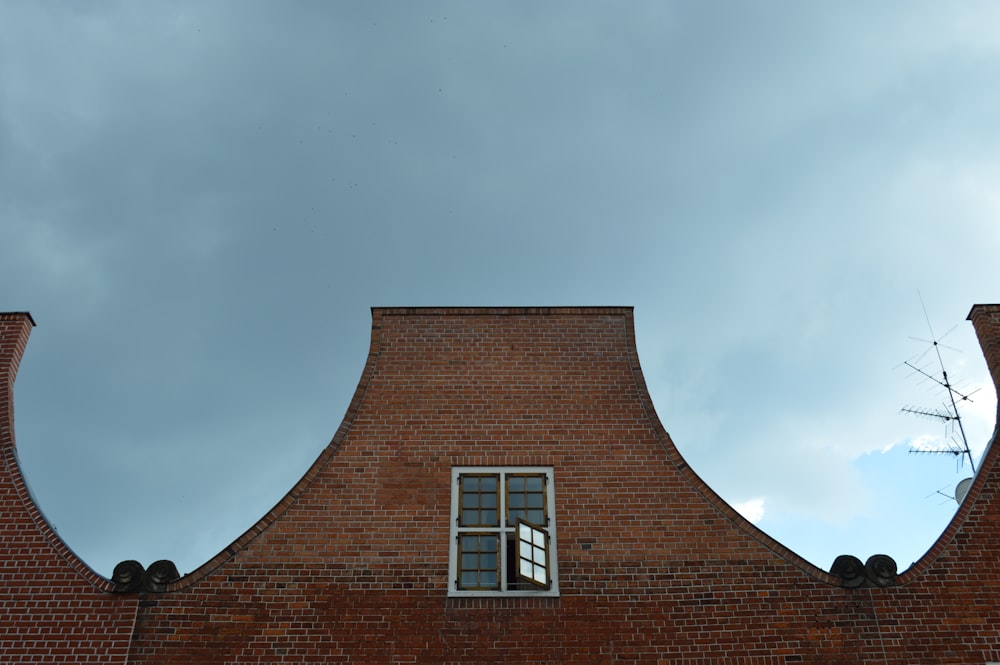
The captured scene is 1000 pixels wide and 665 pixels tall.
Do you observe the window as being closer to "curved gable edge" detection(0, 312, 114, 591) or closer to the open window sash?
the open window sash

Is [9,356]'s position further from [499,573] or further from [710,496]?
[710,496]

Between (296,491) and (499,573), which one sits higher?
(296,491)

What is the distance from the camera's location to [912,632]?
11.1 meters

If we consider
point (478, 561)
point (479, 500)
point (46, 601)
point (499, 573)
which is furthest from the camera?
point (479, 500)

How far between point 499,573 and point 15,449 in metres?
7.76

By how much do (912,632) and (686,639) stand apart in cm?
315

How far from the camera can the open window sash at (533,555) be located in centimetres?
1145

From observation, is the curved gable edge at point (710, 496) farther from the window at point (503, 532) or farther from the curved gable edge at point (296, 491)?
the curved gable edge at point (296, 491)

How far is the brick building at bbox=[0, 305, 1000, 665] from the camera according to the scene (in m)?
11.0

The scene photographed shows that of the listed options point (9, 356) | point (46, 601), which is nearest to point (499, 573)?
point (46, 601)

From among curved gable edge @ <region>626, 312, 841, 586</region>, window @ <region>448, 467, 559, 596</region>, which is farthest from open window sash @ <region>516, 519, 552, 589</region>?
curved gable edge @ <region>626, 312, 841, 586</region>

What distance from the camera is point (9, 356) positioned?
43.4ft

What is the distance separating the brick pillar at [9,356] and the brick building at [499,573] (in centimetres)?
4

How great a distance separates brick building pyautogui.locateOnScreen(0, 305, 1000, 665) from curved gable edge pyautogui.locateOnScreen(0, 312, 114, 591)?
0.05 m
